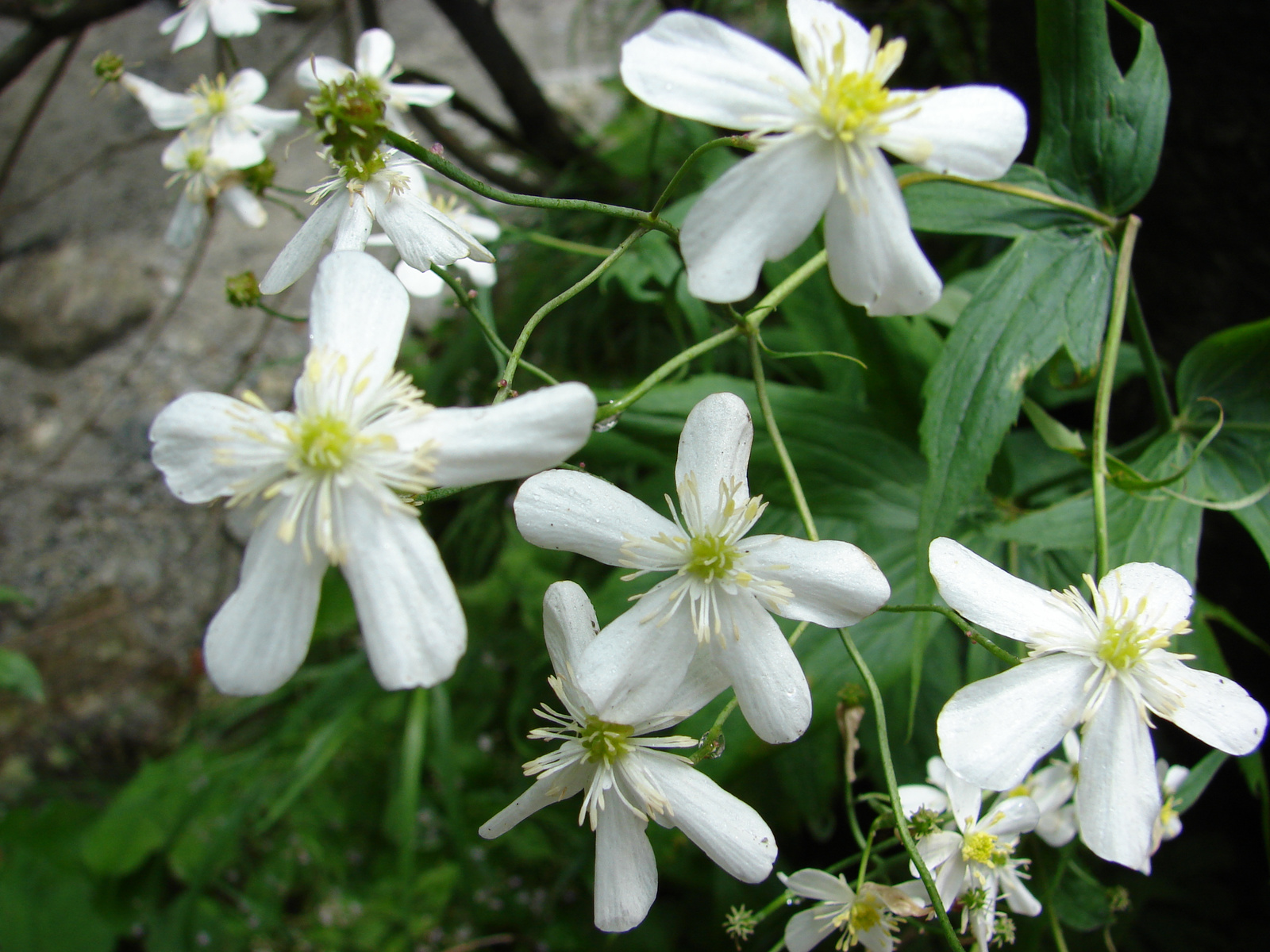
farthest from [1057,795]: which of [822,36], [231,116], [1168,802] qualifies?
[231,116]

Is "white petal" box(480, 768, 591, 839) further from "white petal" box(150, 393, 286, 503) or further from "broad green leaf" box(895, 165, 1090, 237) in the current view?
"broad green leaf" box(895, 165, 1090, 237)

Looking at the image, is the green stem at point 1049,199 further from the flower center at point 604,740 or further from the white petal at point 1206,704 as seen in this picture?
the flower center at point 604,740

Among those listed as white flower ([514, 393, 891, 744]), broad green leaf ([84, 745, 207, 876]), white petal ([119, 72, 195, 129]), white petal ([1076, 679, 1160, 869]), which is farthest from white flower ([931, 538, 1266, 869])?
broad green leaf ([84, 745, 207, 876])

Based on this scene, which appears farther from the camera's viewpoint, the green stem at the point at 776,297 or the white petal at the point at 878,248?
the green stem at the point at 776,297

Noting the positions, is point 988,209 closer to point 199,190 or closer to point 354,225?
point 354,225

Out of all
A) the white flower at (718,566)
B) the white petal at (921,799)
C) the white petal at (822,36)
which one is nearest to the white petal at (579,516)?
the white flower at (718,566)

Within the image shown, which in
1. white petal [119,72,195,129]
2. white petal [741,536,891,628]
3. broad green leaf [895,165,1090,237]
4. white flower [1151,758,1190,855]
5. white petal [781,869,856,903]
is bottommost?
white flower [1151,758,1190,855]
